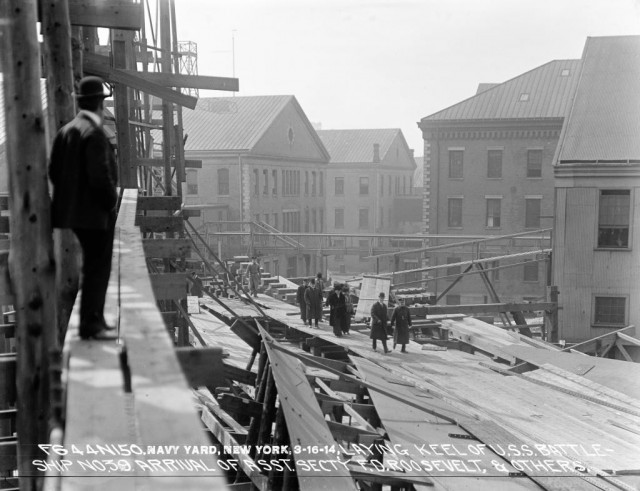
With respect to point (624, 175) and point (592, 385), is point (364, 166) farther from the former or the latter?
point (592, 385)

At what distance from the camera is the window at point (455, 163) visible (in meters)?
44.8

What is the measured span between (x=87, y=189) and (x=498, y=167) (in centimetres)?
4218

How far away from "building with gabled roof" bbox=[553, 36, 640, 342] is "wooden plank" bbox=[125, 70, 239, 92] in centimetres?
1783

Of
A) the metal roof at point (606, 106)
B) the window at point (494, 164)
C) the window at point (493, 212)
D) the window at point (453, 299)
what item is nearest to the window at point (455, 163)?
the window at point (494, 164)

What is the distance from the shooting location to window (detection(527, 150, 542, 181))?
4394cm

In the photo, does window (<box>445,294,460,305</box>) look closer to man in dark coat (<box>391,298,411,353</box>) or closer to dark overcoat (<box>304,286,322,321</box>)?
dark overcoat (<box>304,286,322,321</box>)

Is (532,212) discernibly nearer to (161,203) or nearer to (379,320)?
(379,320)

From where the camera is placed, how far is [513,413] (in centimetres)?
1291

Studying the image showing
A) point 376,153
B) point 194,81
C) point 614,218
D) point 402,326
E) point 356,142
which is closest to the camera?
point 194,81

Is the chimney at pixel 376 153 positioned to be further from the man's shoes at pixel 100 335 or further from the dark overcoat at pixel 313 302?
the man's shoes at pixel 100 335

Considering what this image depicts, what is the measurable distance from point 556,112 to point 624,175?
19.6 meters

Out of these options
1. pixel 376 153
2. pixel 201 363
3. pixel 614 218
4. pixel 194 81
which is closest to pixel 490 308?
pixel 614 218

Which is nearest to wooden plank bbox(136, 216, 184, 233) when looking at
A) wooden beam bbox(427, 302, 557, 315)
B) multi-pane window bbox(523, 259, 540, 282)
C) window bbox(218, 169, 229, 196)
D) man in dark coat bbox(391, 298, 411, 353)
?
man in dark coat bbox(391, 298, 411, 353)

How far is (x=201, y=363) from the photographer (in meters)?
3.58
